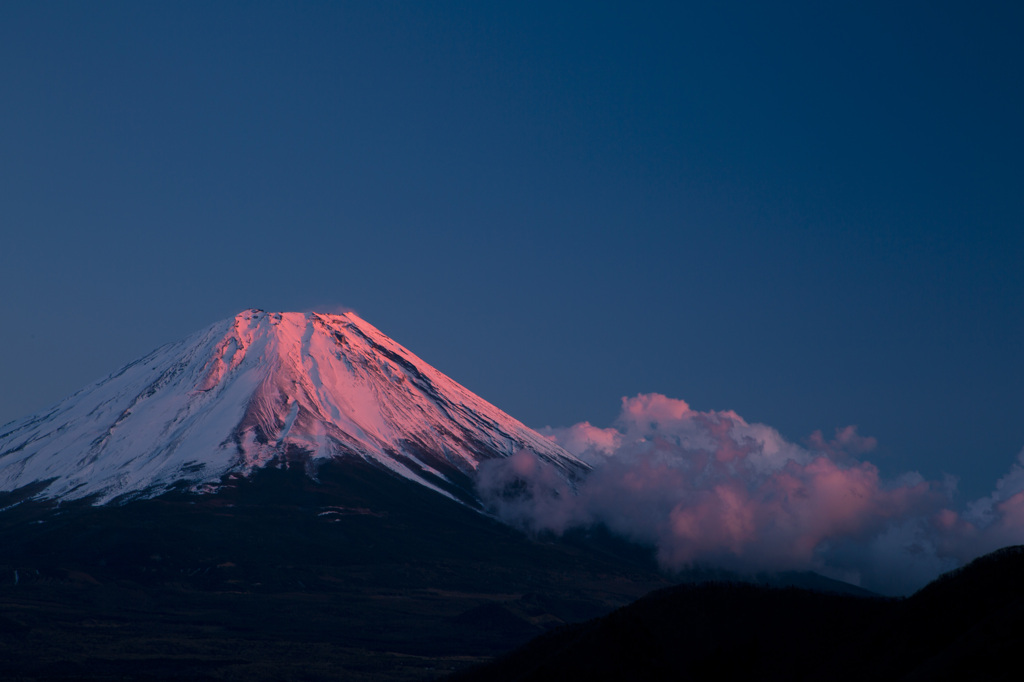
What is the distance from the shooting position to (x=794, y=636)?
2104 inches

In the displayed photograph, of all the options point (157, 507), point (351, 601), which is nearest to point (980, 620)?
point (351, 601)

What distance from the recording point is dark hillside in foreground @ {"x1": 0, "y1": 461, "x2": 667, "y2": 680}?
121062 mm

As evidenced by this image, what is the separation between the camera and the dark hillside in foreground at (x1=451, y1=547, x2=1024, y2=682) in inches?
1602

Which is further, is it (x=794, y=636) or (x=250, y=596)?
(x=250, y=596)

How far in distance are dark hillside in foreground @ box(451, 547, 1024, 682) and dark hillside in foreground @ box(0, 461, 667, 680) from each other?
6314cm

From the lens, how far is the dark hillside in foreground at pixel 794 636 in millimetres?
40703

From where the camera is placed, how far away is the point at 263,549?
598ft

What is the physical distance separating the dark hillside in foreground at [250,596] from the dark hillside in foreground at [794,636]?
207ft

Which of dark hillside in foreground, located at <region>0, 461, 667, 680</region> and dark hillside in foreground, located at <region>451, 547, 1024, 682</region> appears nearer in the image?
dark hillside in foreground, located at <region>451, 547, 1024, 682</region>

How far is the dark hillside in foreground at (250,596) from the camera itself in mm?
121062

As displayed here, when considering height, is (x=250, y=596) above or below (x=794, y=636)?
above

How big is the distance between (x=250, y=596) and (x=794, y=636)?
124260mm

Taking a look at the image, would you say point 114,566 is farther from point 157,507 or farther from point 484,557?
point 484,557

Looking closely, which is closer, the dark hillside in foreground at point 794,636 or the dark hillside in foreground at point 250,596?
the dark hillside in foreground at point 794,636
